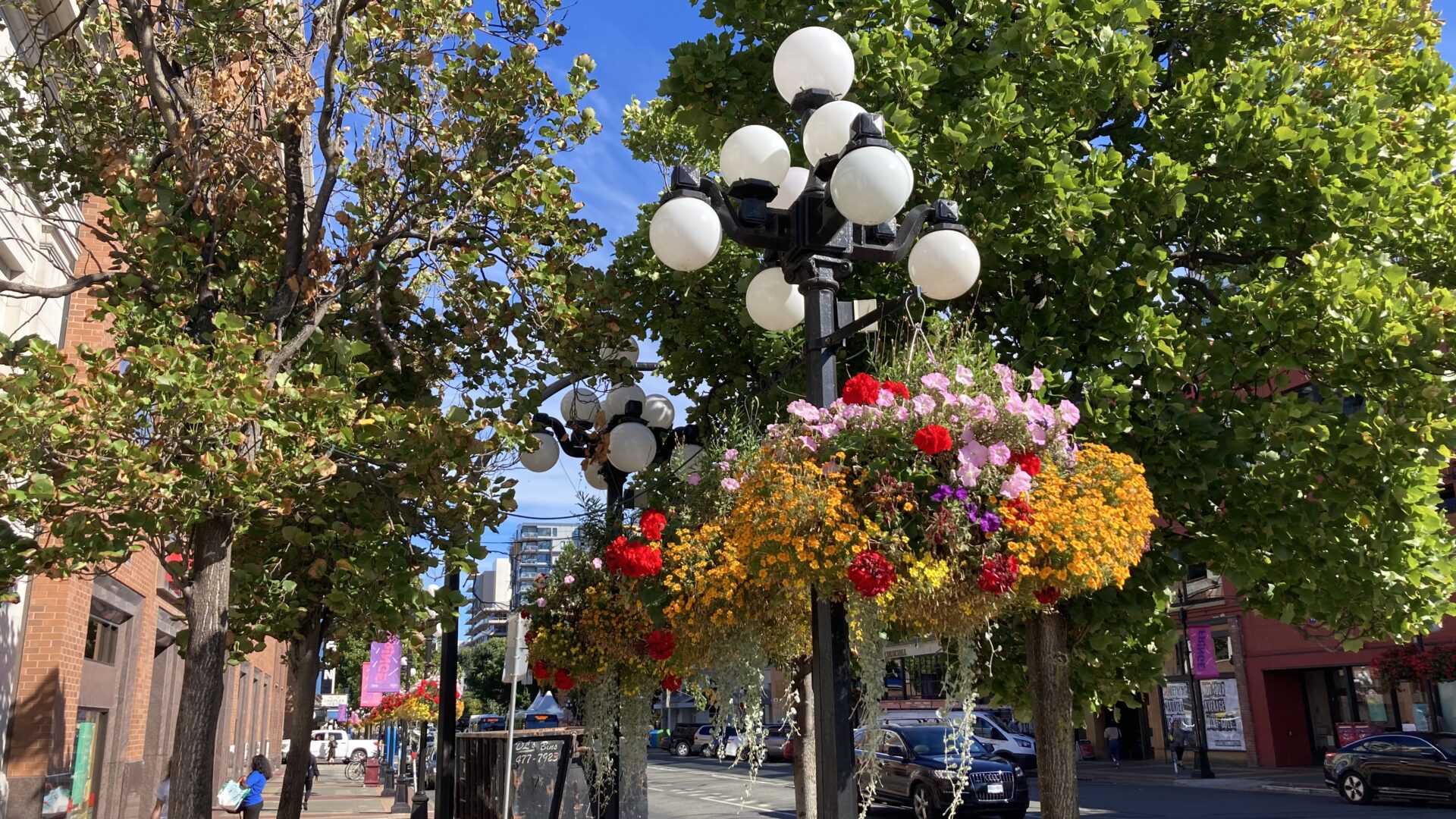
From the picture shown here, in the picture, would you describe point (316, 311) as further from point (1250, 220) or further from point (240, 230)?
point (1250, 220)

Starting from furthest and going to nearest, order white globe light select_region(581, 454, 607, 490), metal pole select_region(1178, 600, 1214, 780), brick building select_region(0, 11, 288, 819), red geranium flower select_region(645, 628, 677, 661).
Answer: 1. metal pole select_region(1178, 600, 1214, 780)
2. brick building select_region(0, 11, 288, 819)
3. white globe light select_region(581, 454, 607, 490)
4. red geranium flower select_region(645, 628, 677, 661)

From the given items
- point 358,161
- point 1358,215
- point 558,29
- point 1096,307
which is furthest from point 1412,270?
point 358,161

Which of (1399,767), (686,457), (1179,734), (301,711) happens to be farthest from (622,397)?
(1179,734)

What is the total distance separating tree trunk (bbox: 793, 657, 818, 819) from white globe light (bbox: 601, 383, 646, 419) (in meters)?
2.55

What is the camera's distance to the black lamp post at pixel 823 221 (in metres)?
4.89

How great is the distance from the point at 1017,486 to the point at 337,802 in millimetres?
29528

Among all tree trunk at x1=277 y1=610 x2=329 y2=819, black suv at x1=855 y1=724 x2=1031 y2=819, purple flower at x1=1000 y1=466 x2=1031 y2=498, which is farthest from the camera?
black suv at x1=855 y1=724 x2=1031 y2=819

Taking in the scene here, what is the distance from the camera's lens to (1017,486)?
15.0ft

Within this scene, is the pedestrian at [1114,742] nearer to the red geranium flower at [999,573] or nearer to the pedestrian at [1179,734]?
the pedestrian at [1179,734]

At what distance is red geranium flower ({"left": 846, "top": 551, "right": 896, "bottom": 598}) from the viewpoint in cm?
442

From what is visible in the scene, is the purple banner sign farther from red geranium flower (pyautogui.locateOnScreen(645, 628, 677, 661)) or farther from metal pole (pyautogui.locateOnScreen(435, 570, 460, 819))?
red geranium flower (pyautogui.locateOnScreen(645, 628, 677, 661))

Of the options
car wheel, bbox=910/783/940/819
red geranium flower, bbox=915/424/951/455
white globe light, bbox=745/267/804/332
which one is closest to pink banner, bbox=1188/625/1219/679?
car wheel, bbox=910/783/940/819

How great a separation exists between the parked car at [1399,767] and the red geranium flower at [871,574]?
66.3 ft

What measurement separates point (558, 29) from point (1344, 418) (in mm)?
6415
